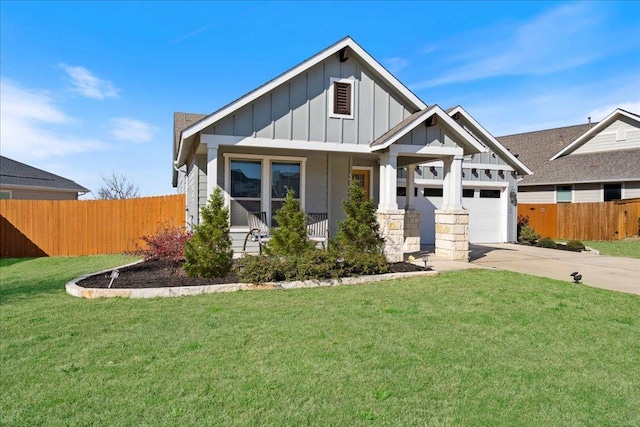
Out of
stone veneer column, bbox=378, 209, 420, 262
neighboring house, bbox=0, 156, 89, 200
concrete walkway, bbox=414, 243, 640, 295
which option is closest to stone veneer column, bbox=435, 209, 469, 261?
concrete walkway, bbox=414, 243, 640, 295

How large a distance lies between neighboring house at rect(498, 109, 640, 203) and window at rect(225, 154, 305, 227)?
18.4 meters

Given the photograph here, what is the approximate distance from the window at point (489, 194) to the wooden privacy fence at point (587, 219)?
6.26m

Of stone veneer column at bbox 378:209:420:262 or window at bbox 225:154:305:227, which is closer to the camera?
stone veneer column at bbox 378:209:420:262

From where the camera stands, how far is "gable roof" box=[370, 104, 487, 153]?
395 inches

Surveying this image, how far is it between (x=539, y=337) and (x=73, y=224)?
598 inches

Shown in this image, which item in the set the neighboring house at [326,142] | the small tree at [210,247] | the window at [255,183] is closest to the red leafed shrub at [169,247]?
the small tree at [210,247]

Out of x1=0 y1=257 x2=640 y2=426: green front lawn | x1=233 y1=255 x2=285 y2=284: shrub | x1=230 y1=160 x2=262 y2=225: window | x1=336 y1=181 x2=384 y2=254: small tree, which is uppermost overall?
x1=230 y1=160 x2=262 y2=225: window

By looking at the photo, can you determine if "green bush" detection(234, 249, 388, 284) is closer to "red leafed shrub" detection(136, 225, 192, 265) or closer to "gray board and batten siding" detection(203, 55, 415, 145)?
"red leafed shrub" detection(136, 225, 192, 265)

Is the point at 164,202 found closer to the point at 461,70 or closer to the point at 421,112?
the point at 421,112

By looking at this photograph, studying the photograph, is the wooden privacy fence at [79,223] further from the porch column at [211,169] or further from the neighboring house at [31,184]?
the neighboring house at [31,184]

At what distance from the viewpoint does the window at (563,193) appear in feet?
76.6

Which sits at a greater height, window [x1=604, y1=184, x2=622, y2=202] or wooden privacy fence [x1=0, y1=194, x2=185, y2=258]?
window [x1=604, y1=184, x2=622, y2=202]

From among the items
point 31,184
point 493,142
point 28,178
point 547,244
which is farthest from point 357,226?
point 28,178

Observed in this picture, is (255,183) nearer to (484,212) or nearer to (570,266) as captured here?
(570,266)
